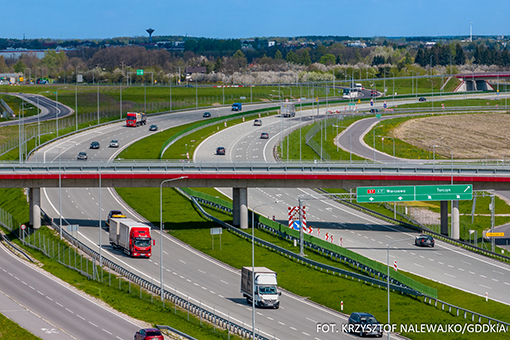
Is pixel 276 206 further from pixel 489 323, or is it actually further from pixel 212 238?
pixel 489 323

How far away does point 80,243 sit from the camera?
290ft

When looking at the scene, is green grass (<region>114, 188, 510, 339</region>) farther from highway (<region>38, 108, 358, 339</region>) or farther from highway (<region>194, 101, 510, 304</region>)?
highway (<region>194, 101, 510, 304</region>)

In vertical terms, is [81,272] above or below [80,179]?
below

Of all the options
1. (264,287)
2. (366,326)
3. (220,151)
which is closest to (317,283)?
(264,287)

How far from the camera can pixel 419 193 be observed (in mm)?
96438

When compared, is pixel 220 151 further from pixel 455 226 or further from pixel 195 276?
pixel 195 276

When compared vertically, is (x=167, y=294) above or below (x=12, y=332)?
below

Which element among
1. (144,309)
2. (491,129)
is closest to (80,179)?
(144,309)

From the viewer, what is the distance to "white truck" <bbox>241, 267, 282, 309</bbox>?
222ft

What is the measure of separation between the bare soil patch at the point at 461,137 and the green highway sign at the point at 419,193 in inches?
2611

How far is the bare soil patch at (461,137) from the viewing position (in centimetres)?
16812

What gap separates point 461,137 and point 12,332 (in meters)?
143

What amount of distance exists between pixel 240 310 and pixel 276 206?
147 feet

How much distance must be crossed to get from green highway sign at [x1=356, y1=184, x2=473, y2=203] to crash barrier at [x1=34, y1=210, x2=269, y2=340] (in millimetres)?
32347
